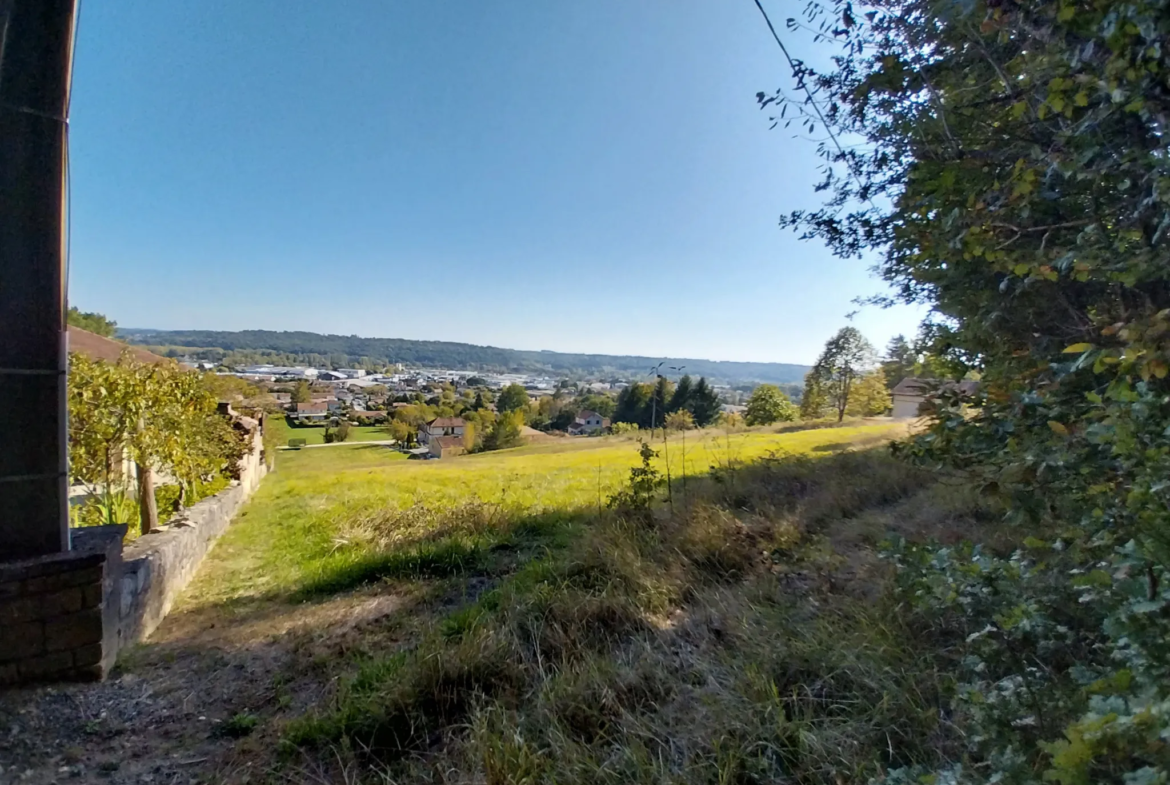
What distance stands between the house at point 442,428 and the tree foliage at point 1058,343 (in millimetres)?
22515

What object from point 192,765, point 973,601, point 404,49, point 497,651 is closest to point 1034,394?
point 973,601

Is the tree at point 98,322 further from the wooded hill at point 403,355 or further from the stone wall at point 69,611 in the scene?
the stone wall at point 69,611

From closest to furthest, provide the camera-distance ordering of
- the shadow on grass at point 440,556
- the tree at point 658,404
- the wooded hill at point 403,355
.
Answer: the shadow on grass at point 440,556
the tree at point 658,404
the wooded hill at point 403,355

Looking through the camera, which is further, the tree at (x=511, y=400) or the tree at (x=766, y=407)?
the tree at (x=766, y=407)

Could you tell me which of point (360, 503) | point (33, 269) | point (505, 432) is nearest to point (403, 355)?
point (505, 432)

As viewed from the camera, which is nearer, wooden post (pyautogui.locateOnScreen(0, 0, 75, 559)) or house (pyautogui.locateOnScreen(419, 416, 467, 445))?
wooden post (pyautogui.locateOnScreen(0, 0, 75, 559))

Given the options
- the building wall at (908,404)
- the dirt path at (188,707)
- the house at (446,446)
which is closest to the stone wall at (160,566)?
the dirt path at (188,707)

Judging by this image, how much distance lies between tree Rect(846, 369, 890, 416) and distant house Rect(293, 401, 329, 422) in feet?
83.8

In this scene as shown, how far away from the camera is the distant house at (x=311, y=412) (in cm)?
1747

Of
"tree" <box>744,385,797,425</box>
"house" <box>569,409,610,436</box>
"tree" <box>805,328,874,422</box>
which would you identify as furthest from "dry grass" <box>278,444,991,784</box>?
"tree" <box>744,385,797,425</box>

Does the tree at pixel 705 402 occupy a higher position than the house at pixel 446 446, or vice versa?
the tree at pixel 705 402

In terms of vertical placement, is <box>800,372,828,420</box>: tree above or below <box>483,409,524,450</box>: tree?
above

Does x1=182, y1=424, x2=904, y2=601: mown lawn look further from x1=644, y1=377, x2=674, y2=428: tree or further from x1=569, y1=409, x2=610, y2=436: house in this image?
x1=569, y1=409, x2=610, y2=436: house

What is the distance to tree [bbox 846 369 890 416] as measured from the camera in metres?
26.5
